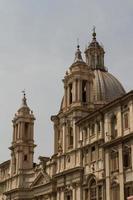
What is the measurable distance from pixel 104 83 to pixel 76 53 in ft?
45.5

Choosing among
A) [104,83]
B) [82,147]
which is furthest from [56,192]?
[104,83]

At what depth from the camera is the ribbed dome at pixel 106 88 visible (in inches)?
3196

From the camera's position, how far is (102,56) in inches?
3639

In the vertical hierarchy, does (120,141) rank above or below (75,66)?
below

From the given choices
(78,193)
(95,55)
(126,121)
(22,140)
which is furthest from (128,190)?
(95,55)

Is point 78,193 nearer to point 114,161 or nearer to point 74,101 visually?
point 114,161

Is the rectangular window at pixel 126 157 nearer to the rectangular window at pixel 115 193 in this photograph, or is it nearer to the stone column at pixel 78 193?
the rectangular window at pixel 115 193

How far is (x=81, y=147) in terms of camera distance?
62.3m

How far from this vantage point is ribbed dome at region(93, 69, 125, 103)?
3196 inches

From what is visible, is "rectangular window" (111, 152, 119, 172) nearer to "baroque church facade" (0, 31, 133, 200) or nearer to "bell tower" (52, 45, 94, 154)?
"baroque church facade" (0, 31, 133, 200)

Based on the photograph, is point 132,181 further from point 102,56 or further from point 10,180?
point 102,56

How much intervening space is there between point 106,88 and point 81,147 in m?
22.3

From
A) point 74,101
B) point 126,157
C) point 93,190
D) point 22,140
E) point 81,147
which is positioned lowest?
point 93,190

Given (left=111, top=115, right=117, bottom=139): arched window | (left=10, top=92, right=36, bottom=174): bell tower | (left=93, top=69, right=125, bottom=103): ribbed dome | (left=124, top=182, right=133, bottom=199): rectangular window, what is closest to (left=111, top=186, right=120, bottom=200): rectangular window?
(left=124, top=182, right=133, bottom=199): rectangular window
